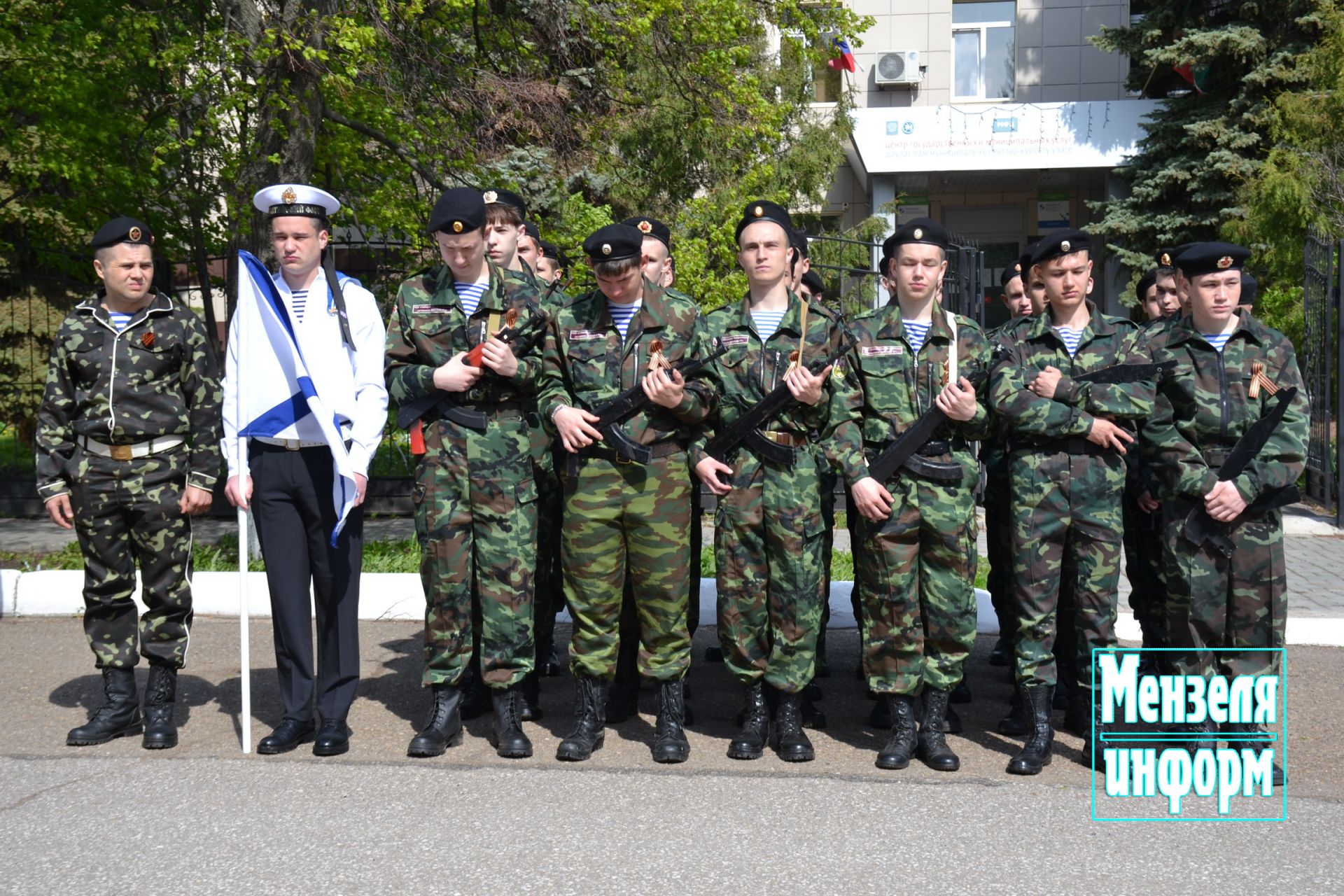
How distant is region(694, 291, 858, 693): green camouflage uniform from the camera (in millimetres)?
4906

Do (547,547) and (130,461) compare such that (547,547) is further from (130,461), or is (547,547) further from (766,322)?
(130,461)

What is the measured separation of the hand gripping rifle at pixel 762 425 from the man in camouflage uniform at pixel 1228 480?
1.39 m

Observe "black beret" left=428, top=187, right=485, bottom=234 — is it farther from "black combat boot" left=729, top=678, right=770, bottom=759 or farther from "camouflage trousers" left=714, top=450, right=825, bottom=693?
"black combat boot" left=729, top=678, right=770, bottom=759

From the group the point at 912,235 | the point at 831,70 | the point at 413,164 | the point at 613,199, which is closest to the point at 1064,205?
the point at 831,70

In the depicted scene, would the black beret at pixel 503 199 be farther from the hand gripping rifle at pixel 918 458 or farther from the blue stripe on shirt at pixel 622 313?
the hand gripping rifle at pixel 918 458

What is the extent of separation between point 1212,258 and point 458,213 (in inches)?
119

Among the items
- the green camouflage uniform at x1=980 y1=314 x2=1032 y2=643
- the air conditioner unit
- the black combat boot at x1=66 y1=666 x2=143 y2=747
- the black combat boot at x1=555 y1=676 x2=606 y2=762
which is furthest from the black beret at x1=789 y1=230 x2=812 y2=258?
the air conditioner unit

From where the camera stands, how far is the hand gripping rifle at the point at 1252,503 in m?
4.63

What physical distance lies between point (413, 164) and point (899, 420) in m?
7.26

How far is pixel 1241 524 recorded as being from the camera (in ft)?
15.5

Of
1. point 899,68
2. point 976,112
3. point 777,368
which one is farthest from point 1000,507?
point 899,68

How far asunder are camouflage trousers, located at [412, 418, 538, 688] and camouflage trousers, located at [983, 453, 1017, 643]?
2.10m

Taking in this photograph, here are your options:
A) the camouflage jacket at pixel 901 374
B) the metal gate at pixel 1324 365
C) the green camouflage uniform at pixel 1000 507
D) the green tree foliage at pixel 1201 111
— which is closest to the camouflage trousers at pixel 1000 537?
the green camouflage uniform at pixel 1000 507

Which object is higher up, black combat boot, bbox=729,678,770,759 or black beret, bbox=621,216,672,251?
black beret, bbox=621,216,672,251
